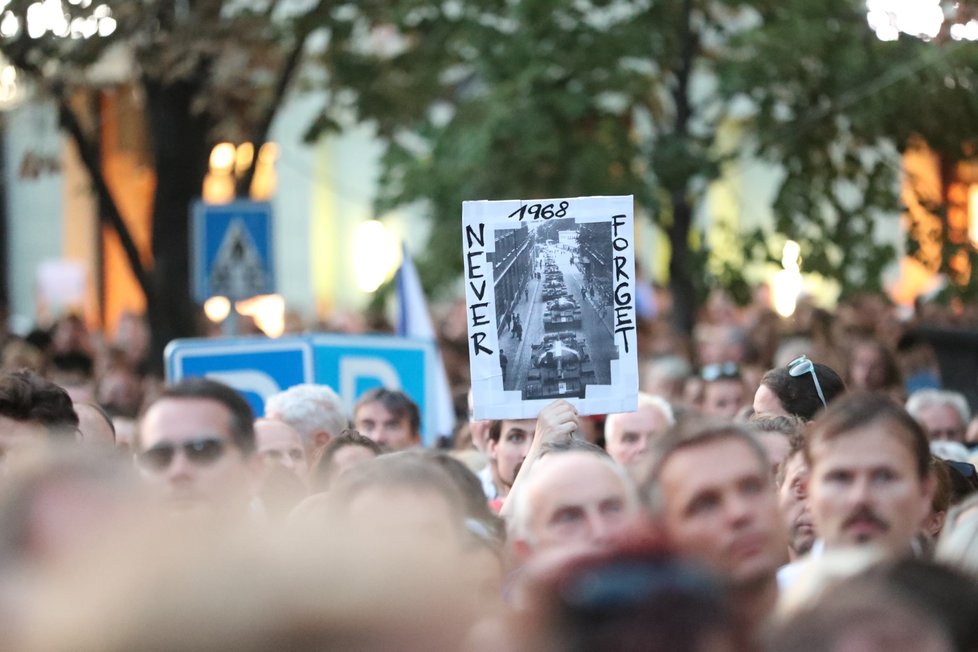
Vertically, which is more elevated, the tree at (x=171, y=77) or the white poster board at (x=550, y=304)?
the tree at (x=171, y=77)

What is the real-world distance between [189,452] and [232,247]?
731 cm

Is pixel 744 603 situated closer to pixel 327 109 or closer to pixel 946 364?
pixel 946 364

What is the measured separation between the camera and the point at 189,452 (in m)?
5.26

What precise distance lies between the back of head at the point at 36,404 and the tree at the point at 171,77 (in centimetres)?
688

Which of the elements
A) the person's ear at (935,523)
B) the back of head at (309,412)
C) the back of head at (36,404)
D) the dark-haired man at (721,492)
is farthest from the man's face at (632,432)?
the dark-haired man at (721,492)

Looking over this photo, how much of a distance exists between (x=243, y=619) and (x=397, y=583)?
0.23 meters

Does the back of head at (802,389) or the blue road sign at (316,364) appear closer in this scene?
the back of head at (802,389)

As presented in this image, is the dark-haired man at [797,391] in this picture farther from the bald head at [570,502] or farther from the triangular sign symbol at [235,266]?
the triangular sign symbol at [235,266]

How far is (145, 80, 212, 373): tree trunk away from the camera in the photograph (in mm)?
14727

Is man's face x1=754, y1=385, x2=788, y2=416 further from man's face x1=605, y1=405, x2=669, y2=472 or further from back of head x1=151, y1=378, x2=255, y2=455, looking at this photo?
back of head x1=151, y1=378, x2=255, y2=455

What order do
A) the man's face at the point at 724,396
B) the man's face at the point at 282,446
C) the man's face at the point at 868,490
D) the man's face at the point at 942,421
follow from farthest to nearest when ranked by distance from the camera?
the man's face at the point at 724,396, the man's face at the point at 942,421, the man's face at the point at 282,446, the man's face at the point at 868,490

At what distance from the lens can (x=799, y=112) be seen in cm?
1502

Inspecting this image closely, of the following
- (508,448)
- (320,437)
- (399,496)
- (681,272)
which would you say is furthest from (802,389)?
(681,272)

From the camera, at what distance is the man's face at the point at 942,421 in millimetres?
9820
